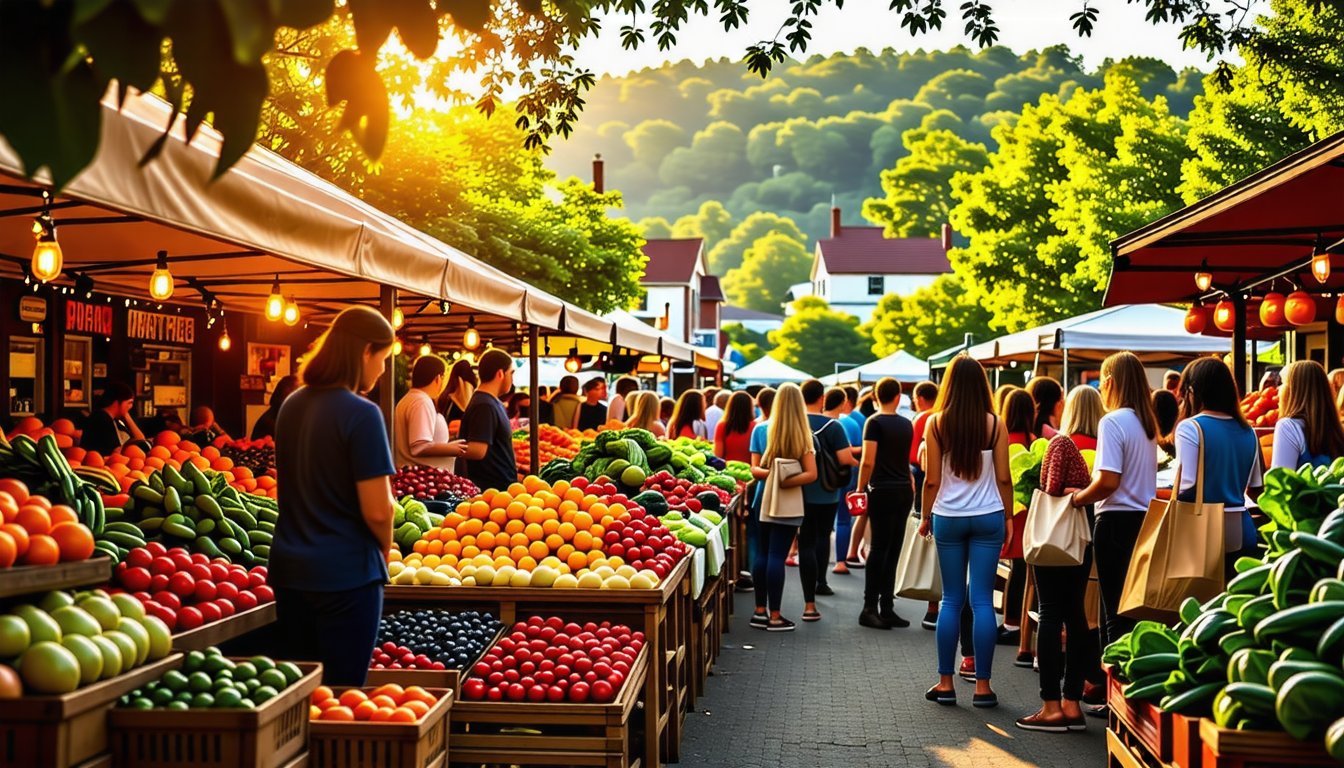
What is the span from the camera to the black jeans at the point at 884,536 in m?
10.2

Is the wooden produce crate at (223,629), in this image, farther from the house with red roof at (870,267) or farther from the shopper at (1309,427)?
the house with red roof at (870,267)

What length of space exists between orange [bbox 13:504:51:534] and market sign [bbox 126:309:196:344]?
12.2 m

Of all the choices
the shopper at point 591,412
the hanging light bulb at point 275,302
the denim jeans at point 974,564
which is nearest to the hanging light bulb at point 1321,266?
the denim jeans at point 974,564

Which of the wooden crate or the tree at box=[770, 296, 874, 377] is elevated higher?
the tree at box=[770, 296, 874, 377]

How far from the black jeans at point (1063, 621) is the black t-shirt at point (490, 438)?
370 cm

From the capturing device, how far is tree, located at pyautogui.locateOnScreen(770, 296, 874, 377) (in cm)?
7481

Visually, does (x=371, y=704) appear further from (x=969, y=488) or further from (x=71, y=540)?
→ (x=969, y=488)

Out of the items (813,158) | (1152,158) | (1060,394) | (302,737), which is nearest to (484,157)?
(1152,158)

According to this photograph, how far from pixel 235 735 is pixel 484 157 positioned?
2360cm

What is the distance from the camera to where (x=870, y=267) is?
92000 mm

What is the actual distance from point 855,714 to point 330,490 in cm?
412

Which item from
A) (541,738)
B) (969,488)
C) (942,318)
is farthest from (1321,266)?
(942,318)

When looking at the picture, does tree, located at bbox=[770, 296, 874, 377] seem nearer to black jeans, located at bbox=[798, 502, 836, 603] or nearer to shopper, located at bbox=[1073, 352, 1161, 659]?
black jeans, located at bbox=[798, 502, 836, 603]

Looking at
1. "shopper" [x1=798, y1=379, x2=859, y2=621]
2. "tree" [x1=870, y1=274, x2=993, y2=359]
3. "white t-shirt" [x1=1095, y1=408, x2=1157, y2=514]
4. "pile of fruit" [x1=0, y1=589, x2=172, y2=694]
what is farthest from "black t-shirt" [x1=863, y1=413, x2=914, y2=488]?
"tree" [x1=870, y1=274, x2=993, y2=359]
